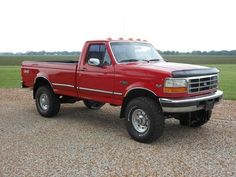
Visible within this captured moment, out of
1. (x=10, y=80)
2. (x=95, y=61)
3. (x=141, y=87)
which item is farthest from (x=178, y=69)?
(x=10, y=80)

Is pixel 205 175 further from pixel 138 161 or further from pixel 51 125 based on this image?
pixel 51 125

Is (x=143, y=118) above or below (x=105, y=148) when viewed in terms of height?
above

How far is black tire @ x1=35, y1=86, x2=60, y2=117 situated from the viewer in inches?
384

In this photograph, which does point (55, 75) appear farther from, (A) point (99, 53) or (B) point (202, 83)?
(B) point (202, 83)

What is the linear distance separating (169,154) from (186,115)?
1.81 metres

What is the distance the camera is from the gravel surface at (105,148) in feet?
18.4

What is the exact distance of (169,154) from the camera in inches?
253

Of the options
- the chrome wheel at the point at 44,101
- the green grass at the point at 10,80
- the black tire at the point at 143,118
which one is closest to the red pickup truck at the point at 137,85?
the black tire at the point at 143,118

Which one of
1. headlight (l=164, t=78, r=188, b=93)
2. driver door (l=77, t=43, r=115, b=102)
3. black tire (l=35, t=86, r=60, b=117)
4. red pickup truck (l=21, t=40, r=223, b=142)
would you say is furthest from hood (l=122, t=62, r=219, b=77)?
black tire (l=35, t=86, r=60, b=117)

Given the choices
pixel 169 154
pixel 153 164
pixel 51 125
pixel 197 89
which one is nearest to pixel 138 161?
pixel 153 164

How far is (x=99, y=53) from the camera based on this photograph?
27.6 feet

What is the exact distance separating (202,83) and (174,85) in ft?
2.69

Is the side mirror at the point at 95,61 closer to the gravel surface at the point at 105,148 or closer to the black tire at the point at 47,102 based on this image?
the gravel surface at the point at 105,148

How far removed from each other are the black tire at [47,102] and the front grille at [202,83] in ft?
13.7
